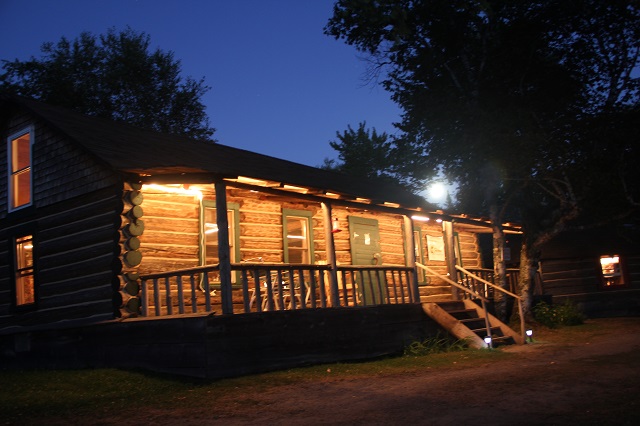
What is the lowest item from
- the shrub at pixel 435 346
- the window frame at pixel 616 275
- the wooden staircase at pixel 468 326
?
the shrub at pixel 435 346

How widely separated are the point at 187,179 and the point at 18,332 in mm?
5483

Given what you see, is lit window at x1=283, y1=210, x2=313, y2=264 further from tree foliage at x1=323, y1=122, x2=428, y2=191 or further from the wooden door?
tree foliage at x1=323, y1=122, x2=428, y2=191

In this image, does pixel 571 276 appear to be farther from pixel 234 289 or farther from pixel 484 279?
pixel 234 289

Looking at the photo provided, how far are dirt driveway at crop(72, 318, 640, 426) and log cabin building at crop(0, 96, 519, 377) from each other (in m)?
1.35

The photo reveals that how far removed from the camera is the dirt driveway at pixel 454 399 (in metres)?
6.32

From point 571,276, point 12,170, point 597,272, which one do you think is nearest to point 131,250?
point 12,170

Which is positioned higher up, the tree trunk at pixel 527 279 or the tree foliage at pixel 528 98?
the tree foliage at pixel 528 98

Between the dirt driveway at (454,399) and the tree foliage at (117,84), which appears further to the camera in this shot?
the tree foliage at (117,84)

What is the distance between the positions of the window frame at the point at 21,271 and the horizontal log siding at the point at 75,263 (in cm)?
13

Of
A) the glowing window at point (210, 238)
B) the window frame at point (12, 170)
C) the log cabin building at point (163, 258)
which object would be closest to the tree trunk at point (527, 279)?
the log cabin building at point (163, 258)

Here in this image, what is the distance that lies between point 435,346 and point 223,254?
18.2 ft

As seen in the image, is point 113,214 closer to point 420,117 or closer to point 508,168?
point 508,168

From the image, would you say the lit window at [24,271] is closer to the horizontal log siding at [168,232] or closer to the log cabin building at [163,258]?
the log cabin building at [163,258]

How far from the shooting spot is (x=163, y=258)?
11875 millimetres
